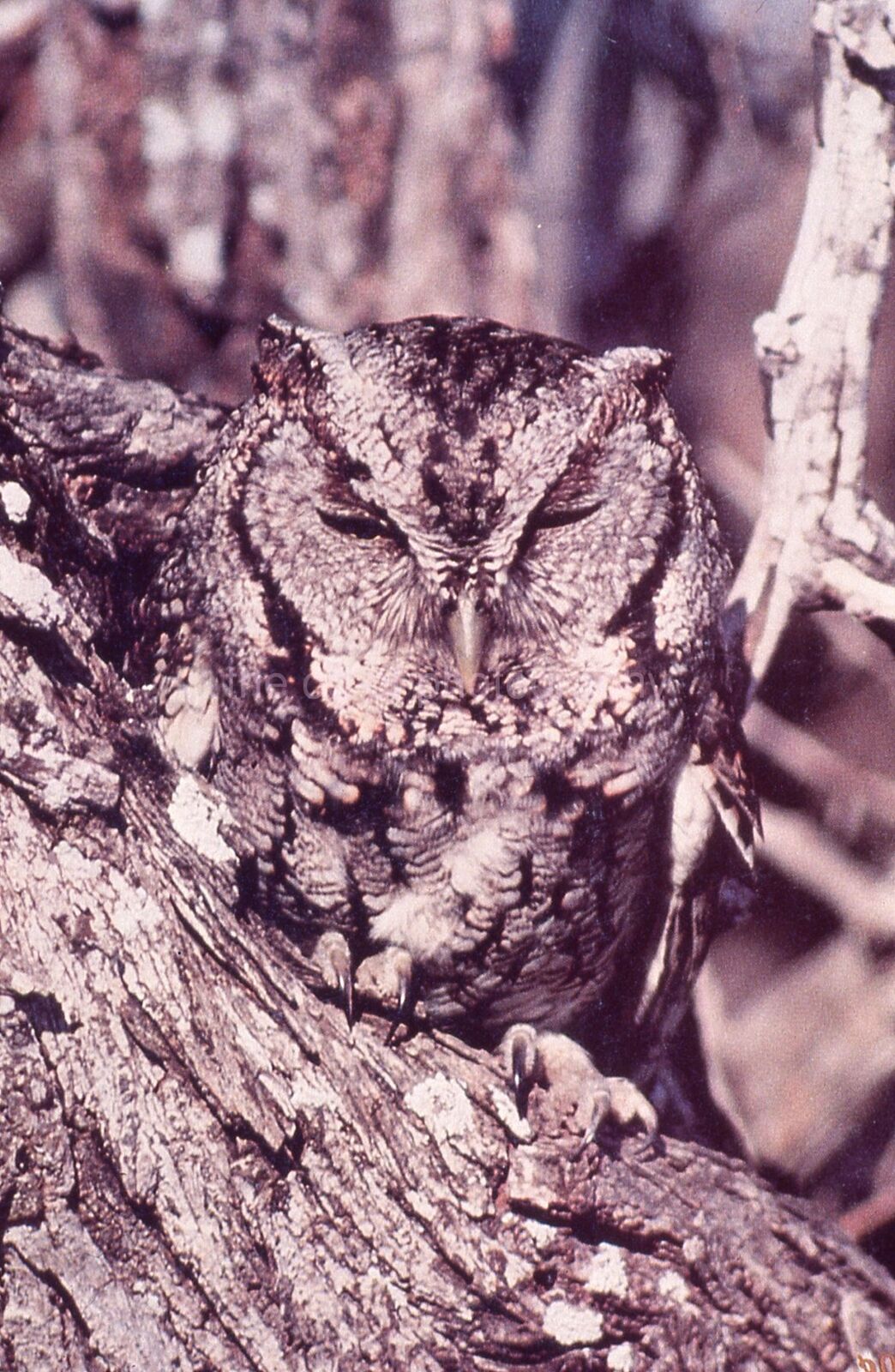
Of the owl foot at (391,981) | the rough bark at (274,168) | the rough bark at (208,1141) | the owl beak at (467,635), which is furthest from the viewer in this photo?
the rough bark at (274,168)

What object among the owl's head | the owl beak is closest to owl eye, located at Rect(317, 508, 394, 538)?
the owl's head

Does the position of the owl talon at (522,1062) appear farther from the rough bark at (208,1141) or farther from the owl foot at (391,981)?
the owl foot at (391,981)

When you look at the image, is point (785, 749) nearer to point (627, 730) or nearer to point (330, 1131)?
point (627, 730)

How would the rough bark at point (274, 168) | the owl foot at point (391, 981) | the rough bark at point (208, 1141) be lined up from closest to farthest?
the rough bark at point (208, 1141) → the owl foot at point (391, 981) → the rough bark at point (274, 168)

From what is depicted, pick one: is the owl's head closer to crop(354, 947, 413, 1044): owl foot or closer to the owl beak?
the owl beak

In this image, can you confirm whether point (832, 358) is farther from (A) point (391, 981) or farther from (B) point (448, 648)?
(A) point (391, 981)

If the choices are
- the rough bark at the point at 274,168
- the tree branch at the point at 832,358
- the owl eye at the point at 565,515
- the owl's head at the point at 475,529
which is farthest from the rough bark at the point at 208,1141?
the rough bark at the point at 274,168

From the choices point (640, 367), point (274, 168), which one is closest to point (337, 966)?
point (640, 367)
